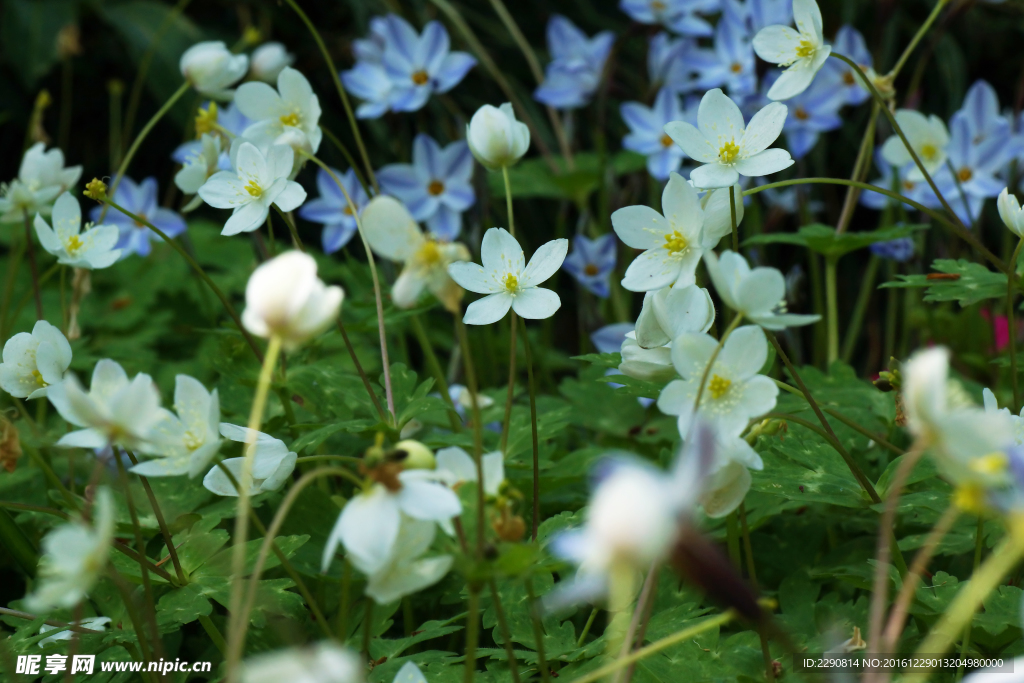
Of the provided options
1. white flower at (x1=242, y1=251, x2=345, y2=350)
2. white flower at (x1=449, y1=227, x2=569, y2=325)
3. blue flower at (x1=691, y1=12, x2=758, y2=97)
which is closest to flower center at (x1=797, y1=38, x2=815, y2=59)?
white flower at (x1=449, y1=227, x2=569, y2=325)

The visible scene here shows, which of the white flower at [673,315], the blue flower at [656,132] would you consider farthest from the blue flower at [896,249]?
the white flower at [673,315]

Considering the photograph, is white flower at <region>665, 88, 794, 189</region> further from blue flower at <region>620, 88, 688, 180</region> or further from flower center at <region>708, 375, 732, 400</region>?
blue flower at <region>620, 88, 688, 180</region>

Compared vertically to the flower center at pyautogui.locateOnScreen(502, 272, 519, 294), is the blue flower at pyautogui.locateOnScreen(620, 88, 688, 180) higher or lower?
lower

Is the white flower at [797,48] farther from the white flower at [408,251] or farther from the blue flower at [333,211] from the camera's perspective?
the blue flower at [333,211]

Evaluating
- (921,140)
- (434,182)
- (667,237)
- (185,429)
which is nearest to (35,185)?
(185,429)

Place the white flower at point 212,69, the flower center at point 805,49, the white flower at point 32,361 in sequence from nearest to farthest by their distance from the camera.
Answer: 1. the white flower at point 32,361
2. the flower center at point 805,49
3. the white flower at point 212,69
